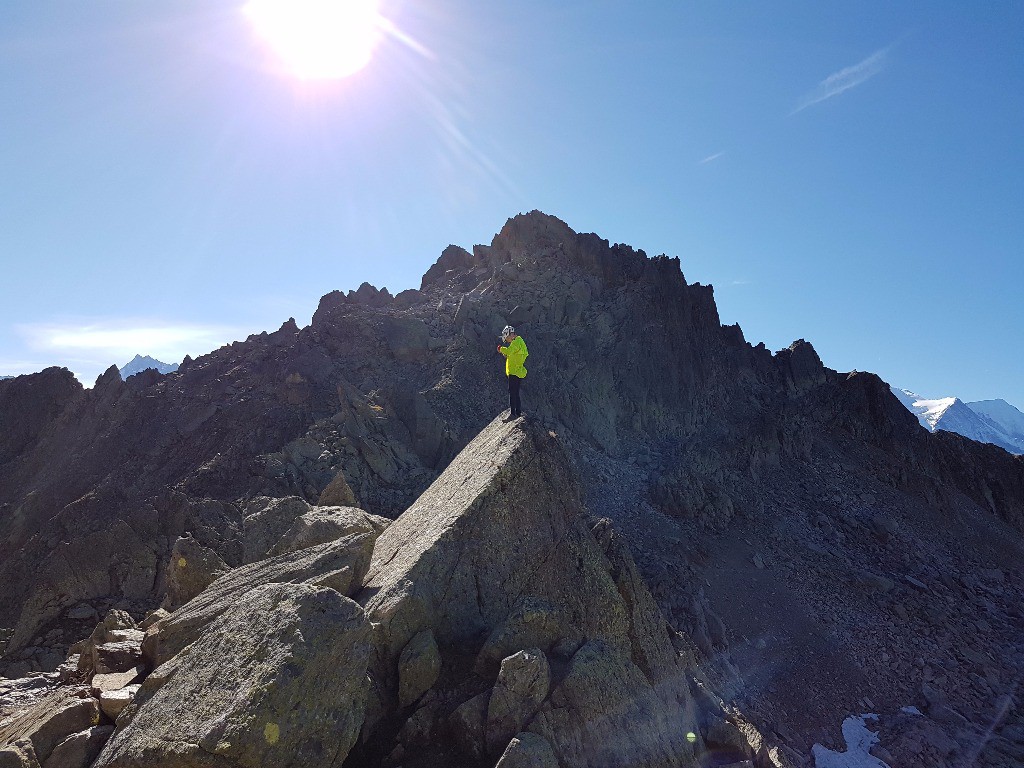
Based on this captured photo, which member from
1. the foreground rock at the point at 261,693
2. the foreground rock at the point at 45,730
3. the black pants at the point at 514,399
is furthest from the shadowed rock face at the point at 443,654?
the black pants at the point at 514,399

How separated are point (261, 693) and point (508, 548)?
15.4 feet

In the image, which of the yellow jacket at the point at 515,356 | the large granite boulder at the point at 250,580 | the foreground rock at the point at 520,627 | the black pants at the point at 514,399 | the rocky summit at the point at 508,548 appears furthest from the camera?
the yellow jacket at the point at 515,356

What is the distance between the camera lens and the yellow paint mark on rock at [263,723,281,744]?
523 cm

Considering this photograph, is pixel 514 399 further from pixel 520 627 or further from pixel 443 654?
pixel 443 654

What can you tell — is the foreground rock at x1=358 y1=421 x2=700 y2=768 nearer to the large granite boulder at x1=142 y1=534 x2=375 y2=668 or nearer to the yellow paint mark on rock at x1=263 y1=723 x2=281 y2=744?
the large granite boulder at x1=142 y1=534 x2=375 y2=668

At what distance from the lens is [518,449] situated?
10.7 m

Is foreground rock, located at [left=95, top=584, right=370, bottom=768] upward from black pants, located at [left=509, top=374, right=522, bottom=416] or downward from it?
downward

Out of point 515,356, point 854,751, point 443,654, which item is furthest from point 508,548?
point 854,751

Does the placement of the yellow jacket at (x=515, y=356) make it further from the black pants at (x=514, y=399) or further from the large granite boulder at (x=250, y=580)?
the large granite boulder at (x=250, y=580)

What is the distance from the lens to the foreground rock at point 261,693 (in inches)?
205

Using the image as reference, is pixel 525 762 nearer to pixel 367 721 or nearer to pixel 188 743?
pixel 367 721

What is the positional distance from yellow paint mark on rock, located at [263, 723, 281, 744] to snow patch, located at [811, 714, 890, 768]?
24509 mm

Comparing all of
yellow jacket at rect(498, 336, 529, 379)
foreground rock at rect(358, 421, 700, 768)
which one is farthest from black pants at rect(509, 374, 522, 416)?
foreground rock at rect(358, 421, 700, 768)

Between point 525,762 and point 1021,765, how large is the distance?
28.8m
